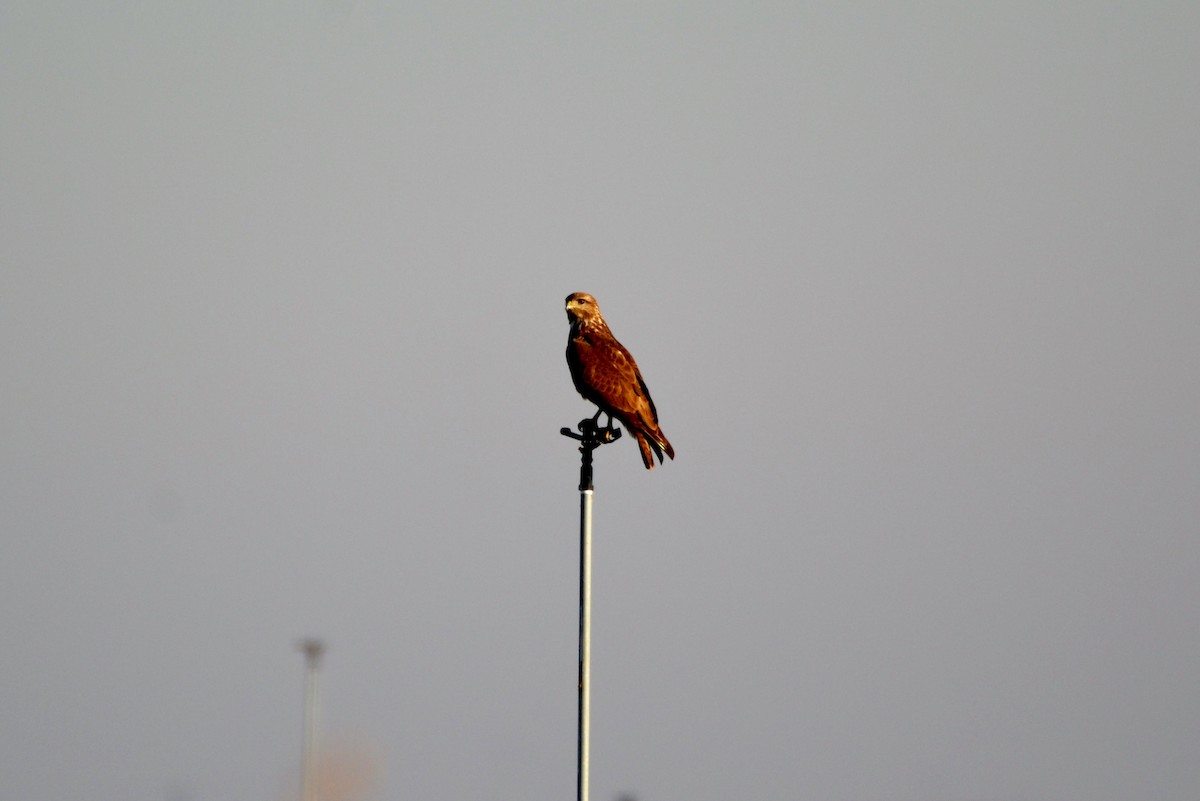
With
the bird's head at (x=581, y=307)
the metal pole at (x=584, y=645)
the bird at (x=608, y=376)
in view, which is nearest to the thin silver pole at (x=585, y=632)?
the metal pole at (x=584, y=645)

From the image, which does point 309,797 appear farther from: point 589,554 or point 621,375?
point 589,554

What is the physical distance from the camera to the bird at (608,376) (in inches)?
810

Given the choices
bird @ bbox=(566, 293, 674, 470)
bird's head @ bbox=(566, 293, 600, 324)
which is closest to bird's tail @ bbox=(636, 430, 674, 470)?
bird @ bbox=(566, 293, 674, 470)

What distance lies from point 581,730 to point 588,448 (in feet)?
7.27

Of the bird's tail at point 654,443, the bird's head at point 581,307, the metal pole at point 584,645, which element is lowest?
the metal pole at point 584,645

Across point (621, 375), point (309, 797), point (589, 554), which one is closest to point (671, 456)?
point (621, 375)

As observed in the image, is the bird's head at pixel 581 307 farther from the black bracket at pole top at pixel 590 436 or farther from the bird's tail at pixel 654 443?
the black bracket at pole top at pixel 590 436

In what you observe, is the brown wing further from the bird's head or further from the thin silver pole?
the thin silver pole

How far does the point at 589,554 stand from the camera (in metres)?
15.1

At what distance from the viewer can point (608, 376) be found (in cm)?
2142

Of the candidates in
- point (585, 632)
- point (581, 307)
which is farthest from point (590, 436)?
point (581, 307)

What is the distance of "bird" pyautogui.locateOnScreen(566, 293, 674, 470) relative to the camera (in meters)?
20.6

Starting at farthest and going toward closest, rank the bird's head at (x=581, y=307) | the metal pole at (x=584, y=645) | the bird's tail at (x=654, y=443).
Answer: the bird's head at (x=581, y=307)
the bird's tail at (x=654, y=443)
the metal pole at (x=584, y=645)

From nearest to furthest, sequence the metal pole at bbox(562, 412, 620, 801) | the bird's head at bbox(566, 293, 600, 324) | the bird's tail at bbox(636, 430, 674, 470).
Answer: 1. the metal pole at bbox(562, 412, 620, 801)
2. the bird's tail at bbox(636, 430, 674, 470)
3. the bird's head at bbox(566, 293, 600, 324)
